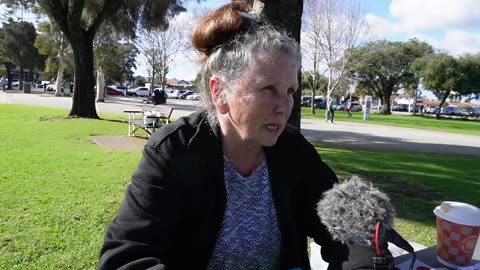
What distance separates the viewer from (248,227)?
5.59ft

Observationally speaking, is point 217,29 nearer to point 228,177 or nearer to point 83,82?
point 228,177

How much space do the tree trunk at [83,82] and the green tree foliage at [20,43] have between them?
4171 cm

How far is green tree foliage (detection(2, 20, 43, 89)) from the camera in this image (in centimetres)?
5231

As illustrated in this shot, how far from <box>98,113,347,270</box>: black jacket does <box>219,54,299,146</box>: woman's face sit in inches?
6.9

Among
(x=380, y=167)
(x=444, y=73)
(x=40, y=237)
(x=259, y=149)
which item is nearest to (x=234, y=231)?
(x=259, y=149)

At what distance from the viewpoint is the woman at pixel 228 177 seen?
1.49m

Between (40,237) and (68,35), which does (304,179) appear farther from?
(68,35)

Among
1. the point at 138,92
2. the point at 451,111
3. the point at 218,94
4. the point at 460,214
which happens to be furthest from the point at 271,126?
the point at 451,111

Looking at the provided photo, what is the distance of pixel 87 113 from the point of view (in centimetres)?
1662

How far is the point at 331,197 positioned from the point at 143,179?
2.34 ft

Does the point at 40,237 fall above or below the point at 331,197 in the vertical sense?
below

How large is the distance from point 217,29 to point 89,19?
17.6 metres

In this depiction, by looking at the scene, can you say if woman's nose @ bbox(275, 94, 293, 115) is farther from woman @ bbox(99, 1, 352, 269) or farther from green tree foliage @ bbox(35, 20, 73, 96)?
green tree foliage @ bbox(35, 20, 73, 96)

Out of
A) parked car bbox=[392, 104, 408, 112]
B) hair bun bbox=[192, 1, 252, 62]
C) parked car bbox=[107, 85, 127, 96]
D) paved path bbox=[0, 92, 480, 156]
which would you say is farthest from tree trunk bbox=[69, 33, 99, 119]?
parked car bbox=[392, 104, 408, 112]
